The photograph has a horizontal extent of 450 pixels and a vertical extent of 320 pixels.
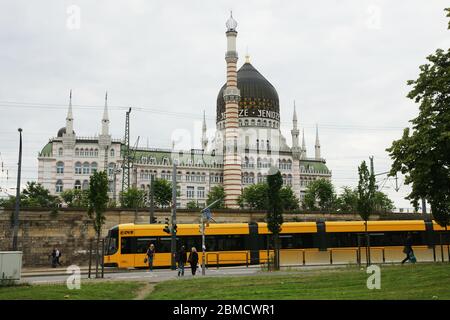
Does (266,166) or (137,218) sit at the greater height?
(266,166)

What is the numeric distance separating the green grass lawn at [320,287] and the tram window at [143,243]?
13434 millimetres

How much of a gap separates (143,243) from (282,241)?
30.5 ft

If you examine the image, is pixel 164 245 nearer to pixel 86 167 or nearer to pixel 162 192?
pixel 162 192

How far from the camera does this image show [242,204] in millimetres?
86625

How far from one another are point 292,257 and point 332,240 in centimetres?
309

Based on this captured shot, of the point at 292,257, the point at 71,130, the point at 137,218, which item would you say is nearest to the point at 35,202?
the point at 137,218

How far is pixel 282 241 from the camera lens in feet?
121

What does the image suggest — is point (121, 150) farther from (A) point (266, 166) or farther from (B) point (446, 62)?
(B) point (446, 62)

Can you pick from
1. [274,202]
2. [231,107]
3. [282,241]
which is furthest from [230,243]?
[231,107]

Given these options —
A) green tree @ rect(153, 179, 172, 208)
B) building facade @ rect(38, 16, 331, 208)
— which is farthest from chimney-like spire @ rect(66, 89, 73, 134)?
green tree @ rect(153, 179, 172, 208)

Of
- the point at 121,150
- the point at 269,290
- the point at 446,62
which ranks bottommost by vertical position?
the point at 269,290

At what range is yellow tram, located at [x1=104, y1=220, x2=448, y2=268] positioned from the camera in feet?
116

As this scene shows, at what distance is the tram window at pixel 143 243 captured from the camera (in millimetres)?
35406
